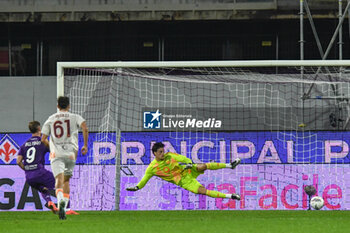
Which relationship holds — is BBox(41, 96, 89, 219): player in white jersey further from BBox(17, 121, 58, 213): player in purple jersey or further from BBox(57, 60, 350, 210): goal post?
BBox(57, 60, 350, 210): goal post

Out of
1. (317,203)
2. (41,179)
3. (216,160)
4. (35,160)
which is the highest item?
(35,160)

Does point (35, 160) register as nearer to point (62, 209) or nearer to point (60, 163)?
point (60, 163)

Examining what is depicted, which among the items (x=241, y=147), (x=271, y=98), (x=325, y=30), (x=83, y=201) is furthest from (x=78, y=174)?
(x=325, y=30)

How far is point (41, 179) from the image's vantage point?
13352mm

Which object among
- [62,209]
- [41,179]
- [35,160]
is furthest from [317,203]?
[62,209]

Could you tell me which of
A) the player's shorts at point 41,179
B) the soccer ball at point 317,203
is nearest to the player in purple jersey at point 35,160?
the player's shorts at point 41,179

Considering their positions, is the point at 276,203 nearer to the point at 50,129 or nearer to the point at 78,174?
the point at 78,174

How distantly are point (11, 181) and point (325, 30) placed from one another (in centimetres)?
1174

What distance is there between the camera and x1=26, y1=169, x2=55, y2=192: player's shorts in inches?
524

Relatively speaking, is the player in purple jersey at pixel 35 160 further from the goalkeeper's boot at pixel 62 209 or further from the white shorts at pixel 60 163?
the goalkeeper's boot at pixel 62 209

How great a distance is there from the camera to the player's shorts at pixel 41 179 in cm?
1331

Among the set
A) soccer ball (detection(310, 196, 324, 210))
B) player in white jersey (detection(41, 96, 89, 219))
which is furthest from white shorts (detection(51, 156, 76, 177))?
soccer ball (detection(310, 196, 324, 210))

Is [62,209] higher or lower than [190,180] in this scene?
lower

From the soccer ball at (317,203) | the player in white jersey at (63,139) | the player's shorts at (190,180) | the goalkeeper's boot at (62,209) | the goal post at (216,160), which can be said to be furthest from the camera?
the goal post at (216,160)
